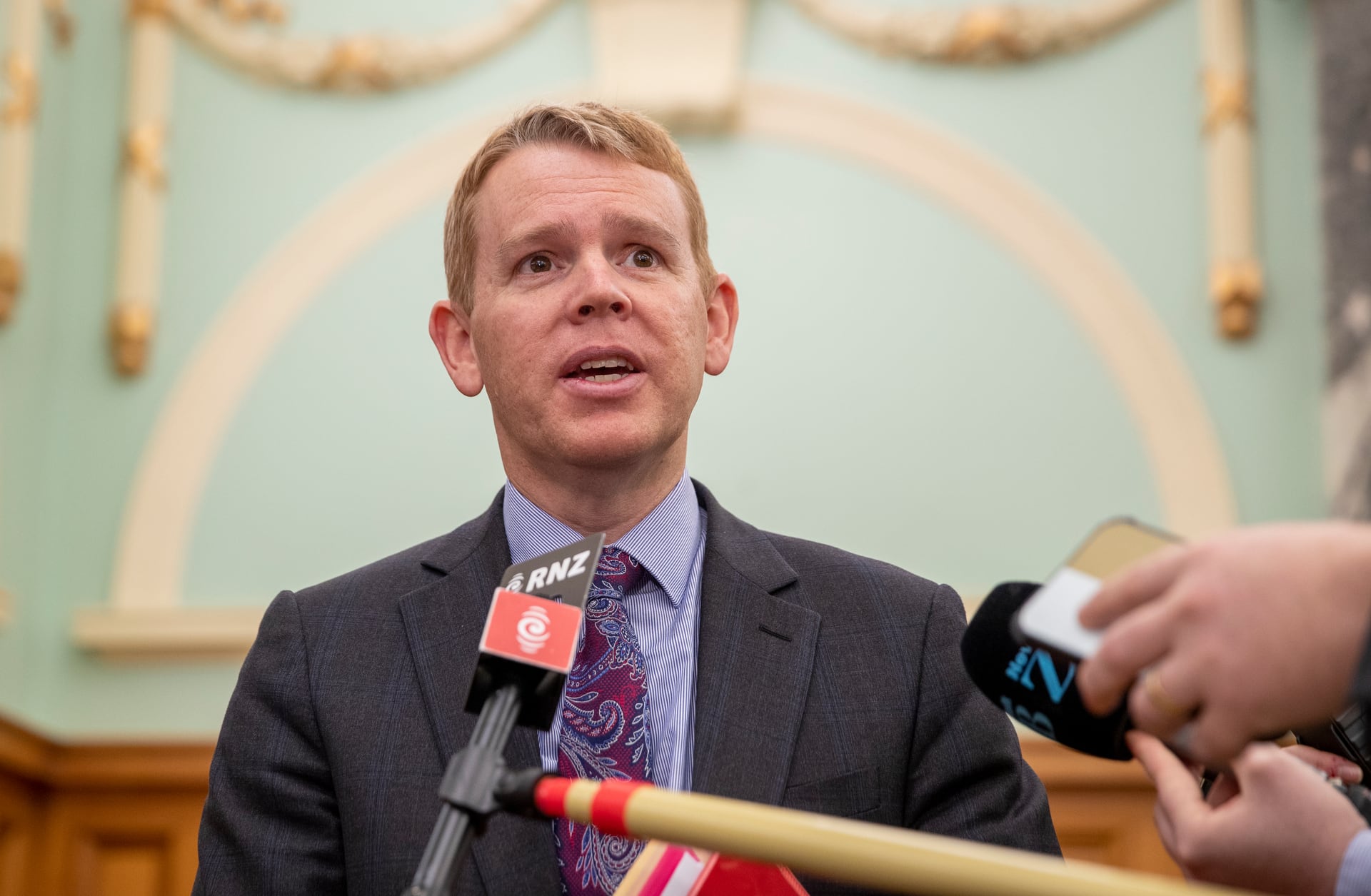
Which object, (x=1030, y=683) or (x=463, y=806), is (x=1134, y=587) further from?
(x=463, y=806)

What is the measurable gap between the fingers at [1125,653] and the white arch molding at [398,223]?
320cm

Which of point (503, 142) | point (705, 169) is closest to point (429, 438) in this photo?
point (705, 169)

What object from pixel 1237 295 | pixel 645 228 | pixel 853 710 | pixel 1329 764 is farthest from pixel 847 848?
pixel 1237 295

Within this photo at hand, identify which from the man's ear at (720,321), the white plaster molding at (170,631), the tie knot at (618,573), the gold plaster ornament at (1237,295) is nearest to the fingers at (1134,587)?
the tie knot at (618,573)

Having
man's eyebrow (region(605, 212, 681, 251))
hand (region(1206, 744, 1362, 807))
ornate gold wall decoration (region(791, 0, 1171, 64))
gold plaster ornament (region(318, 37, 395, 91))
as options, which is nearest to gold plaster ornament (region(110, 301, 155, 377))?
gold plaster ornament (region(318, 37, 395, 91))

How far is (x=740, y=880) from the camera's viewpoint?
128 centimetres

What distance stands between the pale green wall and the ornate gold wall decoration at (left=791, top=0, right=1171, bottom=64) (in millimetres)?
53

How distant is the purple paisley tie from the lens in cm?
156

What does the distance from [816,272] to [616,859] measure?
2.93 m

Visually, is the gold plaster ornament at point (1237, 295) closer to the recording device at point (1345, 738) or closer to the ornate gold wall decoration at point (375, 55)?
the ornate gold wall decoration at point (375, 55)

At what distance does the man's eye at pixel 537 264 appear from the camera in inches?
75.8

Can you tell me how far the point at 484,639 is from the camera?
1.13 meters

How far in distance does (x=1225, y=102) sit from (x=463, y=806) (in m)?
3.77

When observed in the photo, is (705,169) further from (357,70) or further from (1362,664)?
(1362,664)
